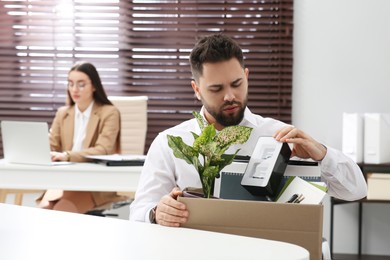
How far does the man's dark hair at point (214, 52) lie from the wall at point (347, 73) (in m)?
2.72

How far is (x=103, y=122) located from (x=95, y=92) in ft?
0.74

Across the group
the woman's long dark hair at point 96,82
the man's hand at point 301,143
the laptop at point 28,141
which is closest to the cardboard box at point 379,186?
the woman's long dark hair at point 96,82

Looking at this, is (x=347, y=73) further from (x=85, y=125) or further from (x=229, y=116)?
(x=229, y=116)

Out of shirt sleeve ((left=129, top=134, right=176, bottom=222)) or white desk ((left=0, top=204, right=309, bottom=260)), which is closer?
white desk ((left=0, top=204, right=309, bottom=260))

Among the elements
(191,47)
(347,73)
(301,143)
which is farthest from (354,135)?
(301,143)

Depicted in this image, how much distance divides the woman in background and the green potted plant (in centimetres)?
270

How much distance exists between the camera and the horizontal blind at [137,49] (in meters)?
5.03

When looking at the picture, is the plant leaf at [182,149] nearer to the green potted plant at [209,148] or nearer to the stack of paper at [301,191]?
the green potted plant at [209,148]

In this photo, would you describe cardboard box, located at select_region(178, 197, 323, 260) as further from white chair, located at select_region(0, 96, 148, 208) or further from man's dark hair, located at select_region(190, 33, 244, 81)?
white chair, located at select_region(0, 96, 148, 208)

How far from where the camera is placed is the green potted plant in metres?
1.55

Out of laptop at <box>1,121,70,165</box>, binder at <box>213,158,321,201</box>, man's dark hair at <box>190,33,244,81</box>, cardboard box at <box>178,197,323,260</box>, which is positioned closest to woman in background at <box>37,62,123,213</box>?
laptop at <box>1,121,70,165</box>

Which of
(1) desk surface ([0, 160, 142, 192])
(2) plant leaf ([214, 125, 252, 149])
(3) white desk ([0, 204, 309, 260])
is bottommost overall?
(1) desk surface ([0, 160, 142, 192])

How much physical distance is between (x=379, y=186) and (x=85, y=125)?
1.76m

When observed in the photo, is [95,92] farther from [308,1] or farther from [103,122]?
[308,1]
